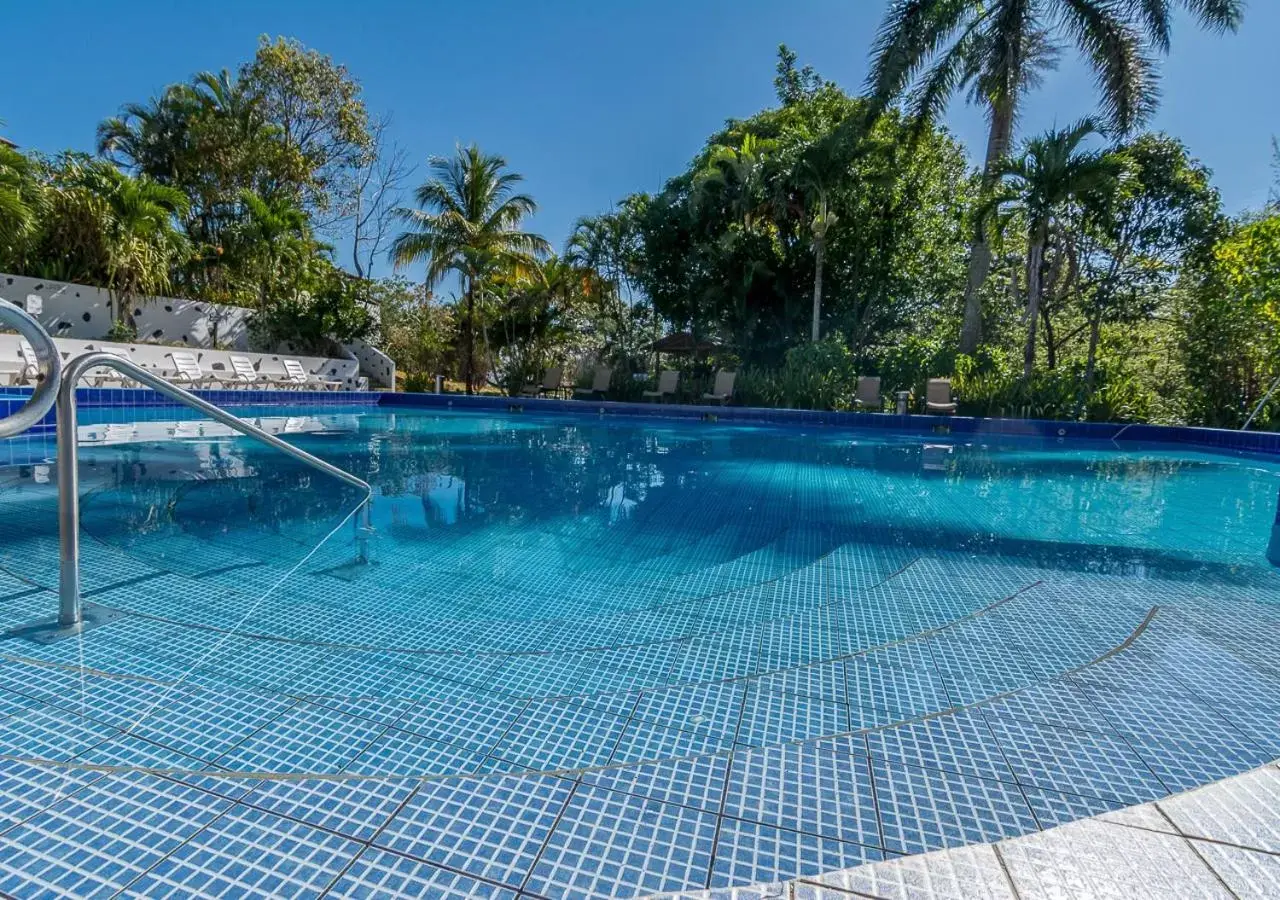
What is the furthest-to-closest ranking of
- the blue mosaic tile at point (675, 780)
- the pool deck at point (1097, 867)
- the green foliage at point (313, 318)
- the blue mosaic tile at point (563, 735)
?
the green foliage at point (313, 318)
the blue mosaic tile at point (563, 735)
the blue mosaic tile at point (675, 780)
the pool deck at point (1097, 867)

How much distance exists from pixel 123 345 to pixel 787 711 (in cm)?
1712

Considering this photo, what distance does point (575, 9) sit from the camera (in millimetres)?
19594

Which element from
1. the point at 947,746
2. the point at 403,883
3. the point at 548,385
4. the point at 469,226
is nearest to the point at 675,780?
the point at 403,883

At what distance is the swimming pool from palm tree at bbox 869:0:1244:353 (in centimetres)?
1185

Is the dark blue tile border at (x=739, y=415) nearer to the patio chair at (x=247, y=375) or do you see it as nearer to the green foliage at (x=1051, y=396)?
the green foliage at (x=1051, y=396)

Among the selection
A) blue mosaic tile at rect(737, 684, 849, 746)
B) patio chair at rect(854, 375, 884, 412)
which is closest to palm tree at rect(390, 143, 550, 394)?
patio chair at rect(854, 375, 884, 412)

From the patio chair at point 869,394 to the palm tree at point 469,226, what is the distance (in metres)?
9.95

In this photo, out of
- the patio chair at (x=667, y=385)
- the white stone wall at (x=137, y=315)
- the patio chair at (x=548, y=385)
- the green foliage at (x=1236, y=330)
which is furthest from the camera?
the patio chair at (x=548, y=385)

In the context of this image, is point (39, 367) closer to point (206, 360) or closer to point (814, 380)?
point (814, 380)

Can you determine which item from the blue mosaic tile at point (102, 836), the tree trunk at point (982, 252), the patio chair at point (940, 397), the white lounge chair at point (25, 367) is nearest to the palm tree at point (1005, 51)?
the tree trunk at point (982, 252)

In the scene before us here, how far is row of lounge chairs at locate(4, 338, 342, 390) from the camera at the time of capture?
38.4 feet

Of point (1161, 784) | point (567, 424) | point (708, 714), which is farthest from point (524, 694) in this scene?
point (567, 424)

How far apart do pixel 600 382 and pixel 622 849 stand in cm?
1751

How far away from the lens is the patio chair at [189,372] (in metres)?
14.2
